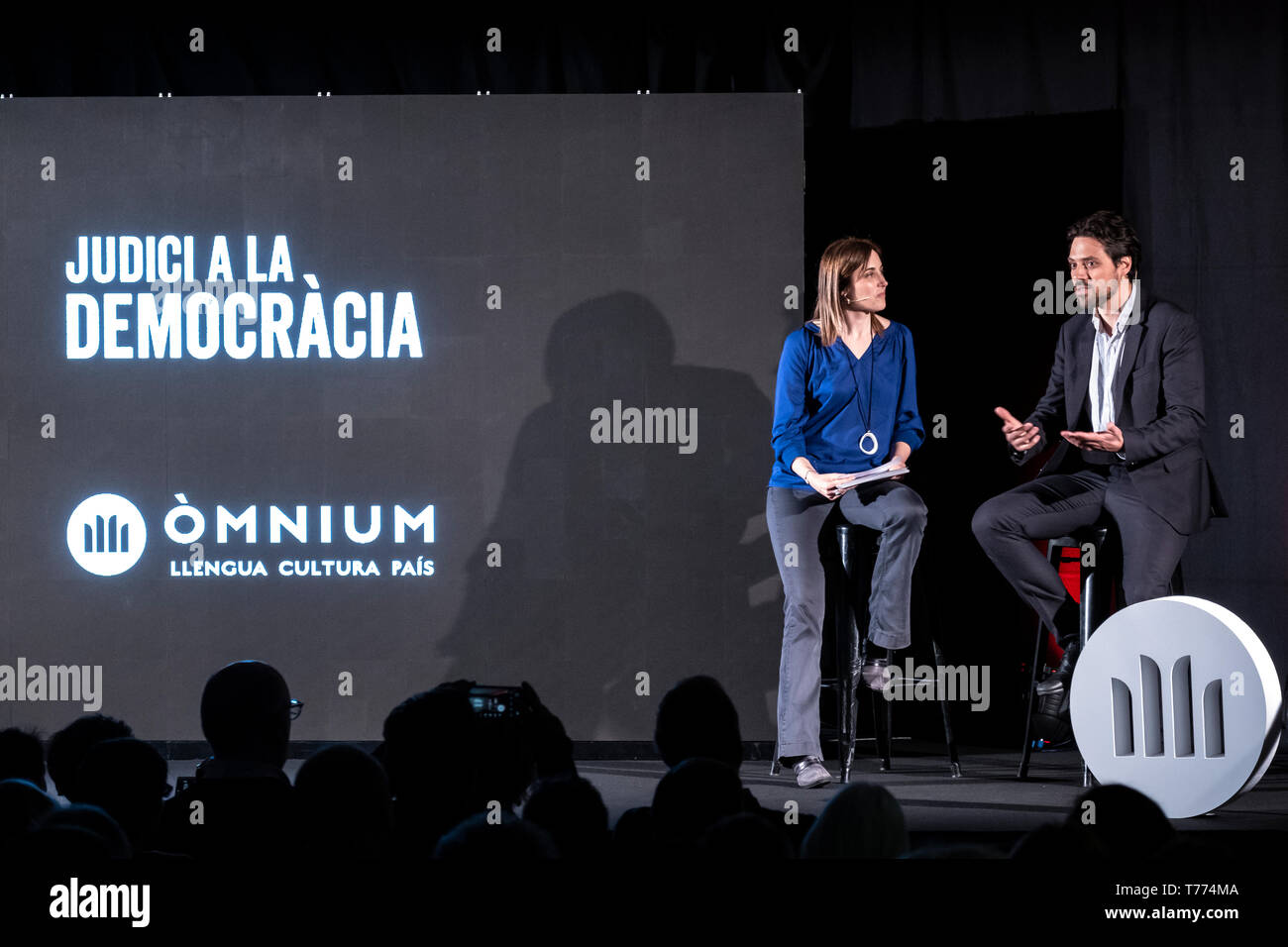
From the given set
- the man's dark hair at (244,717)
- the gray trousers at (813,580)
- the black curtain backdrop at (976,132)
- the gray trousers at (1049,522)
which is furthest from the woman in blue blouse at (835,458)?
the man's dark hair at (244,717)

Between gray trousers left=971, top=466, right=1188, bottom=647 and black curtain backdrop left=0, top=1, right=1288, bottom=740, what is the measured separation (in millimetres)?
868

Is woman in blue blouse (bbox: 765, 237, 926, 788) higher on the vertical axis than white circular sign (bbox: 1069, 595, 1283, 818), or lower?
higher

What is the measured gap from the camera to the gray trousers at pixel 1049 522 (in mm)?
4219

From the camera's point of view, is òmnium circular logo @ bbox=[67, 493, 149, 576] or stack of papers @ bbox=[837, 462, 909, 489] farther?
òmnium circular logo @ bbox=[67, 493, 149, 576]

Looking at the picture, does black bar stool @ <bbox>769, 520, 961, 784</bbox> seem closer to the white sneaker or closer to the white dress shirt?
the white sneaker

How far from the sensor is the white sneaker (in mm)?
4355

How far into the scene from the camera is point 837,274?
15.2 feet

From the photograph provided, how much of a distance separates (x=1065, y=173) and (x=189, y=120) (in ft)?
10.7

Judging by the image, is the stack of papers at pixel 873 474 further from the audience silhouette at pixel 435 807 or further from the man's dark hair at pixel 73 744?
the man's dark hair at pixel 73 744

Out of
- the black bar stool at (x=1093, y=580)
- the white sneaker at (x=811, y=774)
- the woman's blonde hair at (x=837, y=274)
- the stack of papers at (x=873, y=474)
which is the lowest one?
the white sneaker at (x=811, y=774)

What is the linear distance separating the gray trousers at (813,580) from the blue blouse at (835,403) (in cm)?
12

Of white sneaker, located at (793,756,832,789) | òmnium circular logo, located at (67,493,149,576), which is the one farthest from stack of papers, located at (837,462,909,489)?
òmnium circular logo, located at (67,493,149,576)

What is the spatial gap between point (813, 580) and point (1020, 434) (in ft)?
2.53

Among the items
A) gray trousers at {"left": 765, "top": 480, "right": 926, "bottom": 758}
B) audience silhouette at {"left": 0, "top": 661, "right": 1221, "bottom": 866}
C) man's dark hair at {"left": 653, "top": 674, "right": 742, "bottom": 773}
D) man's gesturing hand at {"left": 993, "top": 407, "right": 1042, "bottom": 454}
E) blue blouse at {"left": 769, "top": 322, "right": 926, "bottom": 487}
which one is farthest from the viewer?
blue blouse at {"left": 769, "top": 322, "right": 926, "bottom": 487}
